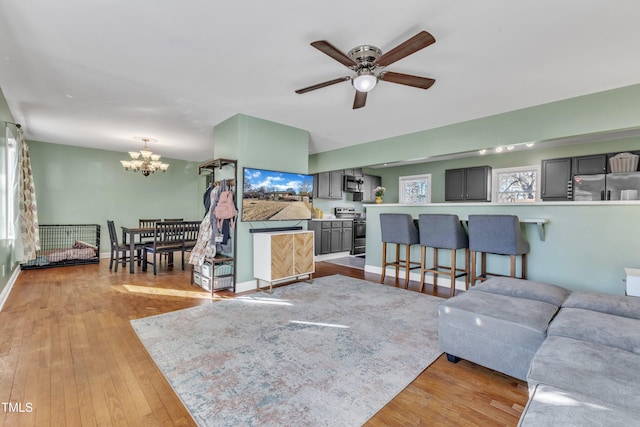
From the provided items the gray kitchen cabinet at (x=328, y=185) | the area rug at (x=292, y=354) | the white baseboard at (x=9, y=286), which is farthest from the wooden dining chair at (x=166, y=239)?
the gray kitchen cabinet at (x=328, y=185)

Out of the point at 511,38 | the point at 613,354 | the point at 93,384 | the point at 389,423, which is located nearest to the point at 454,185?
the point at 511,38

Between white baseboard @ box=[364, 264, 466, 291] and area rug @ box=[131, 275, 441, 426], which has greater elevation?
white baseboard @ box=[364, 264, 466, 291]

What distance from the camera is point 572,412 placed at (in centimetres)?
101

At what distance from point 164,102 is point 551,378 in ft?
14.5

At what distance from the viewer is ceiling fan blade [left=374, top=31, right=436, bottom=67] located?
6.12 feet

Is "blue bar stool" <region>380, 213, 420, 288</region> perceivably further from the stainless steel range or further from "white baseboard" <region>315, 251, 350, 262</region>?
the stainless steel range

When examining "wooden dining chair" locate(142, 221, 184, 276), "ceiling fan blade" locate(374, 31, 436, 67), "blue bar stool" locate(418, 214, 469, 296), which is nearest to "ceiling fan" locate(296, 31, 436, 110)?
"ceiling fan blade" locate(374, 31, 436, 67)

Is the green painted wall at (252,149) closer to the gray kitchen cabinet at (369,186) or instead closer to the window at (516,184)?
the gray kitchen cabinet at (369,186)

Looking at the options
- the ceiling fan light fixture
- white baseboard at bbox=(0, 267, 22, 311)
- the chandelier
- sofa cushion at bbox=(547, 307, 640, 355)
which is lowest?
white baseboard at bbox=(0, 267, 22, 311)

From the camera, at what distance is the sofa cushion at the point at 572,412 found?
0.96 metres

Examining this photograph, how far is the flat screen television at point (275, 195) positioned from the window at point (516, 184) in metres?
4.21

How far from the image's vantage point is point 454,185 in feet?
21.7

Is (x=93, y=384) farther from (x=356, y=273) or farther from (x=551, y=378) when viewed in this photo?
(x=356, y=273)

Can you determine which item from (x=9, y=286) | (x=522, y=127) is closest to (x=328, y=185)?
(x=522, y=127)
